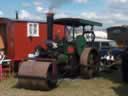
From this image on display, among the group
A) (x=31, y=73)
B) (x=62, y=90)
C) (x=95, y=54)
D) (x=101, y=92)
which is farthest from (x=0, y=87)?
(x=95, y=54)

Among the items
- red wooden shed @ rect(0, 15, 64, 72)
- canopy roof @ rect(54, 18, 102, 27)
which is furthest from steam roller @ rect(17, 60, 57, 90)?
red wooden shed @ rect(0, 15, 64, 72)

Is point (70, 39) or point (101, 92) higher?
point (70, 39)

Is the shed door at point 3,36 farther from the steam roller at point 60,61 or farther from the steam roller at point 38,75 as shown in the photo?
the steam roller at point 38,75

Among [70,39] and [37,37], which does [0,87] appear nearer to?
[70,39]

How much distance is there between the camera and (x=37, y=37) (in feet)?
57.7

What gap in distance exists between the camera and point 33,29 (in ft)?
56.5

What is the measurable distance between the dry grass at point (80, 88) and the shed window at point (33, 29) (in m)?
3.57

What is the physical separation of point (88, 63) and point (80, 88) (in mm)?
2362

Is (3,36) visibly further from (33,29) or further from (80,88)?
(80,88)

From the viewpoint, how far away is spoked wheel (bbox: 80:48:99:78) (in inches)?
547

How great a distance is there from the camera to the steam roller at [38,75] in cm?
1141

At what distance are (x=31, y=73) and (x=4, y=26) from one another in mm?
5985

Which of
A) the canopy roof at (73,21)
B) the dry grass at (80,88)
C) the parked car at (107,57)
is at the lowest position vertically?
the dry grass at (80,88)

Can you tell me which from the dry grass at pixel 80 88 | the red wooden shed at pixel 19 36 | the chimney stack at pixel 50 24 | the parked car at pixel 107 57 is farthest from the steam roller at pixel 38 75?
the red wooden shed at pixel 19 36
